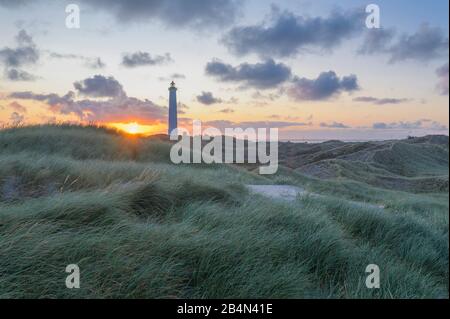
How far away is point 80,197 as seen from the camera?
4668mm

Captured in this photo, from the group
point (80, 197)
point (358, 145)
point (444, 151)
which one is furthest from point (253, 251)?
point (444, 151)

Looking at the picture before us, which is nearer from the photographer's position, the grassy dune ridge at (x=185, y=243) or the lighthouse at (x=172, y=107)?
the grassy dune ridge at (x=185, y=243)

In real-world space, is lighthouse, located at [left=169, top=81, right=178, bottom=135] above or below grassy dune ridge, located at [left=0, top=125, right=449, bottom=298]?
above

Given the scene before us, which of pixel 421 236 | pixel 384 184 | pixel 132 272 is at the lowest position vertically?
pixel 384 184

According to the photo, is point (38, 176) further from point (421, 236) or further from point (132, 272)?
point (421, 236)

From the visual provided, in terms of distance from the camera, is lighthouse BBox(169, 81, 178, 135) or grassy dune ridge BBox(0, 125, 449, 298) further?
lighthouse BBox(169, 81, 178, 135)

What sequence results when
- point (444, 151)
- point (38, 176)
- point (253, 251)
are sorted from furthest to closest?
1. point (444, 151)
2. point (38, 176)
3. point (253, 251)

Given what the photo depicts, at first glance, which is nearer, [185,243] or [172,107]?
[185,243]

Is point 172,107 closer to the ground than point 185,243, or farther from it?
farther from it

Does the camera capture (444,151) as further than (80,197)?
Yes

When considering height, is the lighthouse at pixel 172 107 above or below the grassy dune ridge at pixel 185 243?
above

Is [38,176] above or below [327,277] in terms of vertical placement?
above

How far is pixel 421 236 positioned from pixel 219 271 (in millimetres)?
5024
